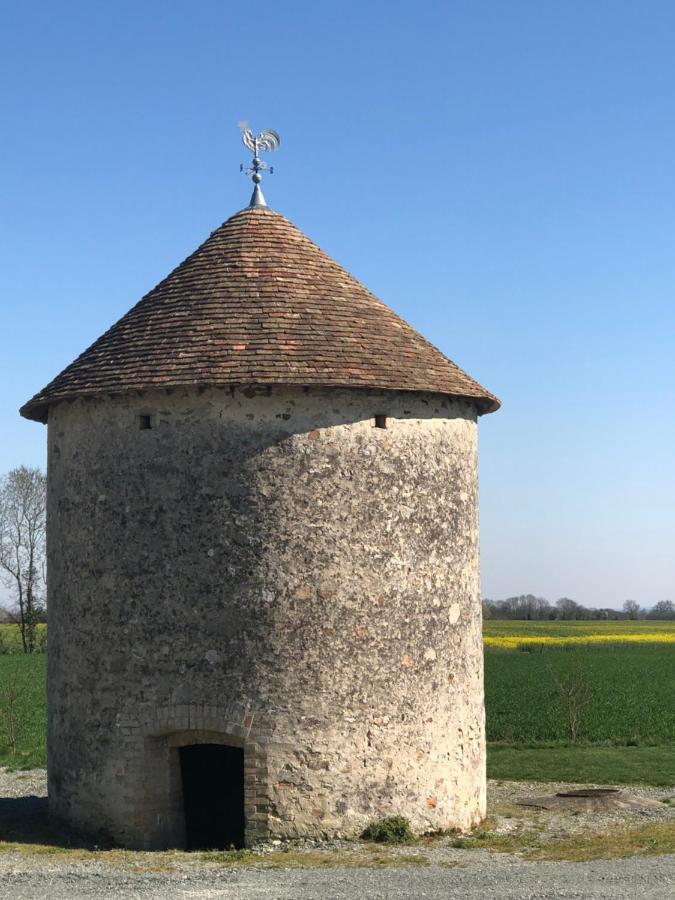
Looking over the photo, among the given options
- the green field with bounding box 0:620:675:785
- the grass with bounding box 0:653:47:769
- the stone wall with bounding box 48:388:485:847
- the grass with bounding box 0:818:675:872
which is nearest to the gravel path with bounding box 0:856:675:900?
the grass with bounding box 0:818:675:872

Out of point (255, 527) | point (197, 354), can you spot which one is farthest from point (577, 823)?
point (197, 354)

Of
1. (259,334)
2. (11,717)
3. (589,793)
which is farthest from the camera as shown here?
(11,717)

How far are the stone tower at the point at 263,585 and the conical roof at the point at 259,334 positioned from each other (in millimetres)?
41

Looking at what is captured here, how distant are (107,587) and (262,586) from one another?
1949 millimetres

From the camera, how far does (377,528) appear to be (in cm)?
1308

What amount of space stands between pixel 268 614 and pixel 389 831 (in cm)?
276

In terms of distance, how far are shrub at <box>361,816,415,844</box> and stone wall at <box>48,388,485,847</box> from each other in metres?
0.14

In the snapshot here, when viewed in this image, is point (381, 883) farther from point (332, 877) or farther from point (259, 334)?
point (259, 334)

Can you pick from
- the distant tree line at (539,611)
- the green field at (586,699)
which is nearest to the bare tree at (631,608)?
the distant tree line at (539,611)

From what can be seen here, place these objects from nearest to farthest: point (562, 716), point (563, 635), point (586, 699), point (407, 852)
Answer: point (407, 852) → point (562, 716) → point (586, 699) → point (563, 635)

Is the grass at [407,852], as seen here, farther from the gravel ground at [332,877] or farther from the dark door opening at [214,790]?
the dark door opening at [214,790]

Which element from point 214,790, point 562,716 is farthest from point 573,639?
point 214,790

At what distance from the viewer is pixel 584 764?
19.7m

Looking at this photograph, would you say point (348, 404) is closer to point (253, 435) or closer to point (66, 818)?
point (253, 435)
